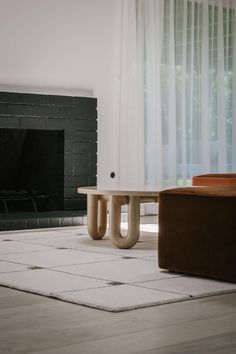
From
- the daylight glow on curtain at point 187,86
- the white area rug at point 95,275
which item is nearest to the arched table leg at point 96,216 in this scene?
the white area rug at point 95,275

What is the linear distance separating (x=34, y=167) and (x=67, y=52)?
115cm

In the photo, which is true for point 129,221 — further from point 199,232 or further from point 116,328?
point 116,328

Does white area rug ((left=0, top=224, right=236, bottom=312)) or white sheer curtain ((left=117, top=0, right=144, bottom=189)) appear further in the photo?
white sheer curtain ((left=117, top=0, right=144, bottom=189))

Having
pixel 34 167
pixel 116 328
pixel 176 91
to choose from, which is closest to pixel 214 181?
pixel 34 167

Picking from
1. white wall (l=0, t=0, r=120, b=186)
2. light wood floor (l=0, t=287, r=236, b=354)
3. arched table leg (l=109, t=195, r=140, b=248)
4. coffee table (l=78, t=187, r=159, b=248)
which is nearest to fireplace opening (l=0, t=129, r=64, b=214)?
white wall (l=0, t=0, r=120, b=186)

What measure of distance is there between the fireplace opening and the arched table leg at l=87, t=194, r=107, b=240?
1.38 m

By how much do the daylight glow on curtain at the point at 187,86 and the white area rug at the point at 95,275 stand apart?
2.29 m

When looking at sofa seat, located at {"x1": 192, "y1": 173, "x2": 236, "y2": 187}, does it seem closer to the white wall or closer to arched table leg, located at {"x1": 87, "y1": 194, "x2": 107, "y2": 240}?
arched table leg, located at {"x1": 87, "y1": 194, "x2": 107, "y2": 240}

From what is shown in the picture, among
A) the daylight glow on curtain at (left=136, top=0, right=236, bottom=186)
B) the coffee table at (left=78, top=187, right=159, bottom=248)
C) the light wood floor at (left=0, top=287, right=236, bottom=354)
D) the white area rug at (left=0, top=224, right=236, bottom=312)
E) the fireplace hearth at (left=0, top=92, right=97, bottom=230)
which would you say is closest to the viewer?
the light wood floor at (left=0, top=287, right=236, bottom=354)

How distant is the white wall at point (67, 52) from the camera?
23.7ft

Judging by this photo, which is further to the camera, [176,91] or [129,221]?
[176,91]

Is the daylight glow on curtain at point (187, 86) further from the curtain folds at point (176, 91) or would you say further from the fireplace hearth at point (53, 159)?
the fireplace hearth at point (53, 159)

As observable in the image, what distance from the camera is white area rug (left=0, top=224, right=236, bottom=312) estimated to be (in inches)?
145

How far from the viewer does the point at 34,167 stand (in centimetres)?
764
